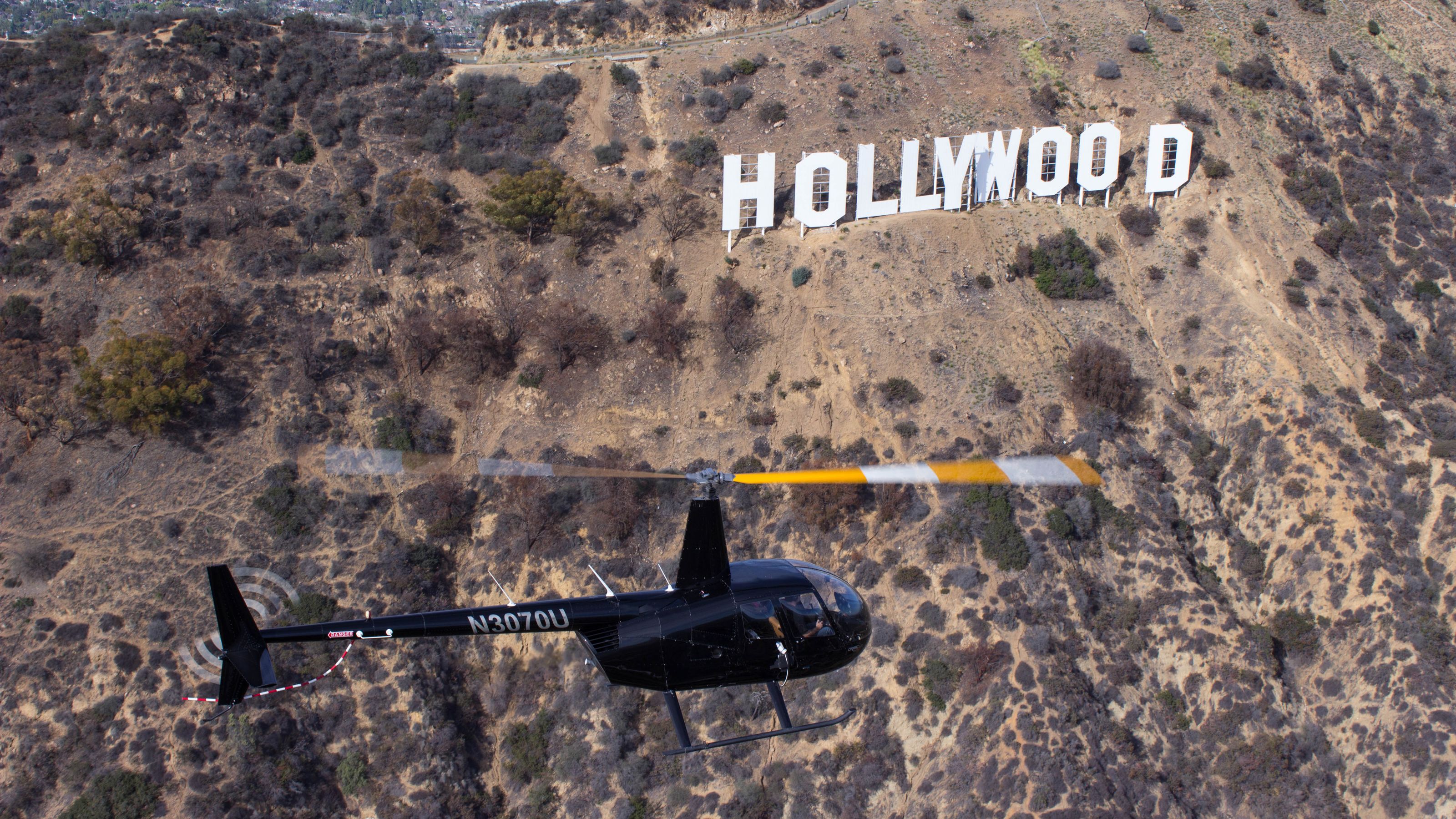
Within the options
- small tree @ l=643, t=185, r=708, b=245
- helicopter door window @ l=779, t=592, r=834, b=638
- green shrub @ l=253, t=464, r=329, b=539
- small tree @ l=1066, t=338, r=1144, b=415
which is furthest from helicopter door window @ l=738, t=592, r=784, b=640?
small tree @ l=643, t=185, r=708, b=245

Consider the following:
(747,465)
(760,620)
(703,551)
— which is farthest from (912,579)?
(703,551)

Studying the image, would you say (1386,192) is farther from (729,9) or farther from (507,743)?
(507,743)

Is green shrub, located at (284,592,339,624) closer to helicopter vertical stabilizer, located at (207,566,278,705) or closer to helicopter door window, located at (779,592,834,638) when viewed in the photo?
helicopter vertical stabilizer, located at (207,566,278,705)

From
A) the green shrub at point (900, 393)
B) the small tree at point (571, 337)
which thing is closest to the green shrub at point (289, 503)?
the small tree at point (571, 337)

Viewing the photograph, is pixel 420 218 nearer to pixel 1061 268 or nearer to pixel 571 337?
pixel 571 337

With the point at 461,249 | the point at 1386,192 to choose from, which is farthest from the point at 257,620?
the point at 1386,192
